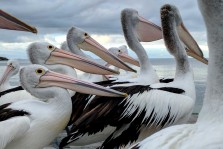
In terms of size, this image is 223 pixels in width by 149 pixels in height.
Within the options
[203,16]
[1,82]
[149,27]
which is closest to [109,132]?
[203,16]

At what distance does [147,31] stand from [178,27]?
85cm

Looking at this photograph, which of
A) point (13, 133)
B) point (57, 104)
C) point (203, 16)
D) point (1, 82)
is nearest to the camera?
point (203, 16)

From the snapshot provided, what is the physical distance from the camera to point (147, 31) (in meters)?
6.61

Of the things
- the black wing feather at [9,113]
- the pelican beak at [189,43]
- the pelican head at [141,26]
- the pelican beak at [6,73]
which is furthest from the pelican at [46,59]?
the pelican beak at [6,73]

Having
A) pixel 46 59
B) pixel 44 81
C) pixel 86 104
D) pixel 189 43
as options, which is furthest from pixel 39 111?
pixel 189 43

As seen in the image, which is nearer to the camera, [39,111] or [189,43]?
[39,111]

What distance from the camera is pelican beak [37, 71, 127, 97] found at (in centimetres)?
403

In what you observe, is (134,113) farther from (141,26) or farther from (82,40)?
(82,40)

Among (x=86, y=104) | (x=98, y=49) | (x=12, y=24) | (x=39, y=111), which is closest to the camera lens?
(x=39, y=111)

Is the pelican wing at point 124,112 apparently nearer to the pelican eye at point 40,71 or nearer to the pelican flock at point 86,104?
the pelican flock at point 86,104

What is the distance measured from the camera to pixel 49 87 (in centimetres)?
416

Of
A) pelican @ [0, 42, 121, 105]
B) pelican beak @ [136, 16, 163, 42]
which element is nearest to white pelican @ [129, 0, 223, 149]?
pelican @ [0, 42, 121, 105]

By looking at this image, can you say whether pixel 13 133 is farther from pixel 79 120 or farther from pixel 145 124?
pixel 145 124

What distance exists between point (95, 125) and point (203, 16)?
211cm
